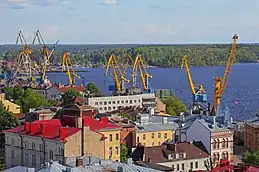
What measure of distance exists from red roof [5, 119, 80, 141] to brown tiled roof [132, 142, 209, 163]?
384 cm

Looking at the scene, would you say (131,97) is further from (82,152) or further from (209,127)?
(82,152)

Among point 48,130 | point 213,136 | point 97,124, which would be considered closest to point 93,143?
point 97,124

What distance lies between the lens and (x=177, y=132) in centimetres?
4462

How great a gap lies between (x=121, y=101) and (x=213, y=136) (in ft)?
115

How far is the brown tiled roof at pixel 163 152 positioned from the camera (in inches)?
1454

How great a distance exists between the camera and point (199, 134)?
4150 centimetres

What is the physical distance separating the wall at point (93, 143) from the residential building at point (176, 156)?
74.8 inches

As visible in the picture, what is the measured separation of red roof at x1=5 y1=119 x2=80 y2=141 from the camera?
3572 centimetres

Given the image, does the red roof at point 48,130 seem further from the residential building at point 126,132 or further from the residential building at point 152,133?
the residential building at point 152,133

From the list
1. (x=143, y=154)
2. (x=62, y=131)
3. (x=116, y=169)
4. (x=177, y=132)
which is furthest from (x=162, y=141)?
(x=116, y=169)

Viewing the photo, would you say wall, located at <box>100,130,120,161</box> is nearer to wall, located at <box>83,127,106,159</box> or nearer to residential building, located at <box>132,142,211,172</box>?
wall, located at <box>83,127,106,159</box>

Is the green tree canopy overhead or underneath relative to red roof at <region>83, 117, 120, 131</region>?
underneath

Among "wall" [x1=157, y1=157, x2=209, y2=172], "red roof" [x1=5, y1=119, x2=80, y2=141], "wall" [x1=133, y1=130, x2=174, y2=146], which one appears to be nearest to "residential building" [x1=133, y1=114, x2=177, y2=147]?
"wall" [x1=133, y1=130, x2=174, y2=146]

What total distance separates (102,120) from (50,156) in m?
5.17
